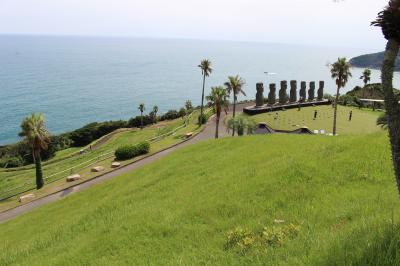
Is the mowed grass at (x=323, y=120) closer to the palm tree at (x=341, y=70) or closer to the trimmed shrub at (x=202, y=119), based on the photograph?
the palm tree at (x=341, y=70)

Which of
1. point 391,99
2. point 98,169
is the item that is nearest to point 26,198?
point 98,169

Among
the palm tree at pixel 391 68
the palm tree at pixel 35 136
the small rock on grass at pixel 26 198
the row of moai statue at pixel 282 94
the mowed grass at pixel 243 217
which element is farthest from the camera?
the row of moai statue at pixel 282 94

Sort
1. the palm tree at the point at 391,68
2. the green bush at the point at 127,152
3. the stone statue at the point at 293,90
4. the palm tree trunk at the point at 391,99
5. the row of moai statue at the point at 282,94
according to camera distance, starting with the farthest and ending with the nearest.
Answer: the stone statue at the point at 293,90 → the row of moai statue at the point at 282,94 → the green bush at the point at 127,152 → the palm tree trunk at the point at 391,99 → the palm tree at the point at 391,68

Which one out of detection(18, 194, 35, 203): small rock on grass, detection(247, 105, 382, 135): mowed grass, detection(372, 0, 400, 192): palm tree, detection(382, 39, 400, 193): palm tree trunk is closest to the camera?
detection(372, 0, 400, 192): palm tree

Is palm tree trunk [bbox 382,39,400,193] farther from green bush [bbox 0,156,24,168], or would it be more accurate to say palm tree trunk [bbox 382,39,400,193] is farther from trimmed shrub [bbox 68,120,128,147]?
trimmed shrub [bbox 68,120,128,147]

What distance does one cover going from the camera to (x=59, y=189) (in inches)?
1523

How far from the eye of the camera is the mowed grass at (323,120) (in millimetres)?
56950

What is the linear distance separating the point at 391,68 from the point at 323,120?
56836 millimetres

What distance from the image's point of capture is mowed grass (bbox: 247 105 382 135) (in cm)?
5695

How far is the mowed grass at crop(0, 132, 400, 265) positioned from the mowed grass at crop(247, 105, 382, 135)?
3254cm

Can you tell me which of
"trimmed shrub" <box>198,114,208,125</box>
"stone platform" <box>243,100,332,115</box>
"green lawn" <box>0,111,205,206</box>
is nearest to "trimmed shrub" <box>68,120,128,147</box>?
"green lawn" <box>0,111,205,206</box>

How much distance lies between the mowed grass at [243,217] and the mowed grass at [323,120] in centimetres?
3254

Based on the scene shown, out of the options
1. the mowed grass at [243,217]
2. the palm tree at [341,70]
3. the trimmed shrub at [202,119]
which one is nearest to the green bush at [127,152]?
the mowed grass at [243,217]

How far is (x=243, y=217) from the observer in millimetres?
14633
